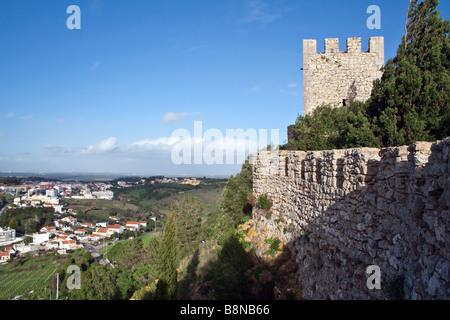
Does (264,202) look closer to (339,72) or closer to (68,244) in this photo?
(339,72)

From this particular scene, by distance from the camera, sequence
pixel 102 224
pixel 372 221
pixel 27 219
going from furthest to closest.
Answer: pixel 102 224 < pixel 27 219 < pixel 372 221

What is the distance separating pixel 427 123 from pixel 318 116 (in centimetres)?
529

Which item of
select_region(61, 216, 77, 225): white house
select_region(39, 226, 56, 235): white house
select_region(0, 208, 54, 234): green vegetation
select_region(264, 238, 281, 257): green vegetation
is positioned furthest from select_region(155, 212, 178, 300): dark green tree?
select_region(61, 216, 77, 225): white house

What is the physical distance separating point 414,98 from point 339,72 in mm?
5871

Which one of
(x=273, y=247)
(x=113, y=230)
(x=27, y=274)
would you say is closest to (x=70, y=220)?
(x=113, y=230)

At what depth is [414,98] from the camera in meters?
6.80

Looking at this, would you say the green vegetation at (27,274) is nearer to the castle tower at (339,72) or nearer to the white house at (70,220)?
the white house at (70,220)

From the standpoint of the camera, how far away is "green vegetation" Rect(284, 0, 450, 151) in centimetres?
657

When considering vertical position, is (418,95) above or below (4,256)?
above

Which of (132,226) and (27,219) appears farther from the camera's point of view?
(27,219)

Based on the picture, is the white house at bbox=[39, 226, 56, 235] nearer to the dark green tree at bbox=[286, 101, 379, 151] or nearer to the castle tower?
the dark green tree at bbox=[286, 101, 379, 151]

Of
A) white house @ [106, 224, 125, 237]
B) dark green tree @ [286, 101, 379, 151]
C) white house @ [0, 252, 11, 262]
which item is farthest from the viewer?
white house @ [106, 224, 125, 237]

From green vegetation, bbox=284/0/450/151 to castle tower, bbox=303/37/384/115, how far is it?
3.23 meters

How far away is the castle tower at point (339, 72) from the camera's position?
1204 centimetres
